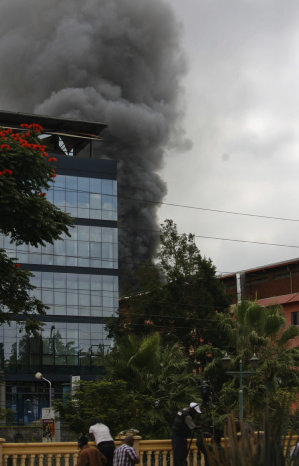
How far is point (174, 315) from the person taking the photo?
5619 centimetres

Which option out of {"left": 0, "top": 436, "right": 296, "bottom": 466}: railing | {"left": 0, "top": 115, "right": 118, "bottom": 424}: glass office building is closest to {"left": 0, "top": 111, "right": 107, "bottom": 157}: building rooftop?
{"left": 0, "top": 115, "right": 118, "bottom": 424}: glass office building

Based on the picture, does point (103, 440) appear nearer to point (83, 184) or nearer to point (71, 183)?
point (71, 183)

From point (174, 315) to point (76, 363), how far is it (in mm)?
13762

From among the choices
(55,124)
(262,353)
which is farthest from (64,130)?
(262,353)

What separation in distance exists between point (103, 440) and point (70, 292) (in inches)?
2034

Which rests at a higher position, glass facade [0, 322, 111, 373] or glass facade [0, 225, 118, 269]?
glass facade [0, 225, 118, 269]

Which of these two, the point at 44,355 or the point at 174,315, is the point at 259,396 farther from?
the point at 44,355

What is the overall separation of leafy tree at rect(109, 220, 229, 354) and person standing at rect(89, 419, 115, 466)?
40378 mm

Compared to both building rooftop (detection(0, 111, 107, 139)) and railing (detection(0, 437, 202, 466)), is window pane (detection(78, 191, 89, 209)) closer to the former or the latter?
building rooftop (detection(0, 111, 107, 139))

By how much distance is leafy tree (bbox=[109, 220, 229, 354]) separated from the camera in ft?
184

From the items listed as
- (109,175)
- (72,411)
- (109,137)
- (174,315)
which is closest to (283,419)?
(72,411)

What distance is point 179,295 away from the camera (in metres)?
57.1

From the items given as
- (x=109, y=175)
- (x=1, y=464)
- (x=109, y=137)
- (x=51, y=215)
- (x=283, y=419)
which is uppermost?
(x=109, y=137)

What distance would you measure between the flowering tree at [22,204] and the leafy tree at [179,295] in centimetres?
3687
